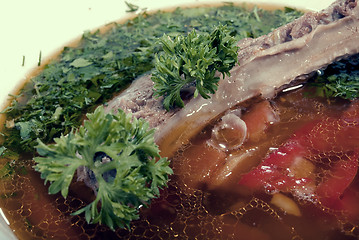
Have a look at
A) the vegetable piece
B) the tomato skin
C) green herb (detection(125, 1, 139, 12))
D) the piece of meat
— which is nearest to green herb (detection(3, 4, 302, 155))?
green herb (detection(125, 1, 139, 12))

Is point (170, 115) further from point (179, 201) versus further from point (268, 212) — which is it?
point (268, 212)

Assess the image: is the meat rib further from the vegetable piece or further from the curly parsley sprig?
the vegetable piece

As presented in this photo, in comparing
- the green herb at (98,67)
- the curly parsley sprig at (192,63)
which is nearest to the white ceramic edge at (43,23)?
the green herb at (98,67)

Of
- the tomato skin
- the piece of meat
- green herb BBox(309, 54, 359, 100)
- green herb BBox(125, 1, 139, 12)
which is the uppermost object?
green herb BBox(125, 1, 139, 12)

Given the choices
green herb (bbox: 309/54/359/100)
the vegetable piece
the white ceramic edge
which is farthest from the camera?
the white ceramic edge

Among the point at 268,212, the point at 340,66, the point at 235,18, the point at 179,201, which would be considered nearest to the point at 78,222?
the point at 179,201

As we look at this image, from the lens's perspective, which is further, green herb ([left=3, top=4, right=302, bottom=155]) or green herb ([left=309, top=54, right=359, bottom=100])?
green herb ([left=309, top=54, right=359, bottom=100])

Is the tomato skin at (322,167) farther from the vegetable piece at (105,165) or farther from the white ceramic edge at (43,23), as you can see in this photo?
the white ceramic edge at (43,23)
